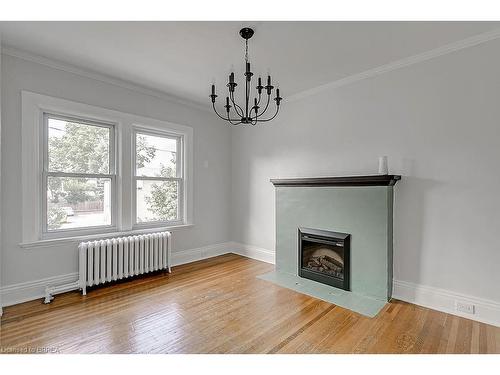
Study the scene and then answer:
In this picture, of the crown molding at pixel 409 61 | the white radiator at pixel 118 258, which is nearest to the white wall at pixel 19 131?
the white radiator at pixel 118 258

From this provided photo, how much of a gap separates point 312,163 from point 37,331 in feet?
11.7

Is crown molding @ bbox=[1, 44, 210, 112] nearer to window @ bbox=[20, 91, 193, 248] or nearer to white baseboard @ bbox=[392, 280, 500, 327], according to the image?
window @ bbox=[20, 91, 193, 248]

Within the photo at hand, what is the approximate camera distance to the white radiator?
307 cm

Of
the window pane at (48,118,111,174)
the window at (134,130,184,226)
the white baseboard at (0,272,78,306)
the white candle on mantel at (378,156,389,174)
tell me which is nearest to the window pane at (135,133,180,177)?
the window at (134,130,184,226)

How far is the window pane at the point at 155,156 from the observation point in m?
3.87

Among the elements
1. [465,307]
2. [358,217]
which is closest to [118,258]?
[358,217]

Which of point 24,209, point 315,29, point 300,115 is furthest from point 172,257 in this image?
point 315,29

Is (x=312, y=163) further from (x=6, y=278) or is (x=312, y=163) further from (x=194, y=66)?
(x=6, y=278)

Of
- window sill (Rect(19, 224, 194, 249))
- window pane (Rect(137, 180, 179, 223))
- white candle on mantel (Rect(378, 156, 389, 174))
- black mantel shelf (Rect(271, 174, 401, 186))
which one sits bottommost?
window sill (Rect(19, 224, 194, 249))

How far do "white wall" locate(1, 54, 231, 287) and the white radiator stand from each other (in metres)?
0.20

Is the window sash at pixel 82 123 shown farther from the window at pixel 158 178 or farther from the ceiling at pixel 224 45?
the ceiling at pixel 224 45

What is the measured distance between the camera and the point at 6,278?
106 inches

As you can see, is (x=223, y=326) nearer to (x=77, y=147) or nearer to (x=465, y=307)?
(x=465, y=307)

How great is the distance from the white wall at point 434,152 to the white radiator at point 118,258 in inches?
98.8
